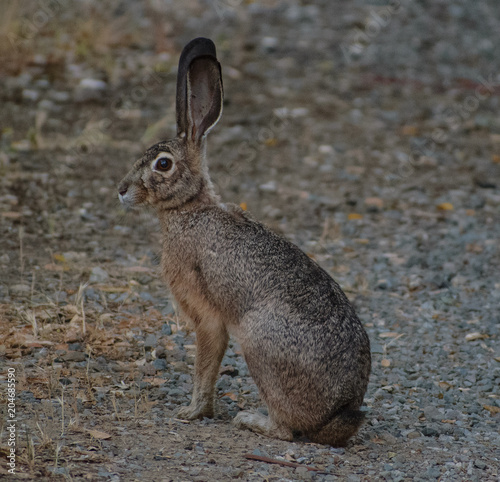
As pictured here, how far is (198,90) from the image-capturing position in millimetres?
5953

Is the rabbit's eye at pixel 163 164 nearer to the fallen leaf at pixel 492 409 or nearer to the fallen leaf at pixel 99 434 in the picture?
the fallen leaf at pixel 99 434

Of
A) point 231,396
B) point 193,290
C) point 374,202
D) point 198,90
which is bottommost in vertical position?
point 231,396

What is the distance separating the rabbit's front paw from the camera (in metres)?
5.61

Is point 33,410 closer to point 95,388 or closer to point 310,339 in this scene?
point 95,388

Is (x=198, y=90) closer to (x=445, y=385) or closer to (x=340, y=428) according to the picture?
(x=340, y=428)

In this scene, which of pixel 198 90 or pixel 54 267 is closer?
pixel 198 90

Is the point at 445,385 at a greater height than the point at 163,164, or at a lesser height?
lesser

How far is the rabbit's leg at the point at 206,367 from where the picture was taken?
5.64 meters

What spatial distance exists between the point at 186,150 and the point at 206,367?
5.07ft

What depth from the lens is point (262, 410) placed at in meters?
5.78

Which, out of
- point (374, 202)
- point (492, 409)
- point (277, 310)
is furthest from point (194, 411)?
point (374, 202)

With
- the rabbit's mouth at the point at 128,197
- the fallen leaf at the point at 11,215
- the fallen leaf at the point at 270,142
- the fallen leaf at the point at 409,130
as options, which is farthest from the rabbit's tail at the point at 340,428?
the fallen leaf at the point at 409,130

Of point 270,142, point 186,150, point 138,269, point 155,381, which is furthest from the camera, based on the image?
point 270,142

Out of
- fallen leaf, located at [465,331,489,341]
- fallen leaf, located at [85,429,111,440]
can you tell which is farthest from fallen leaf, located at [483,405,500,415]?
fallen leaf, located at [85,429,111,440]
